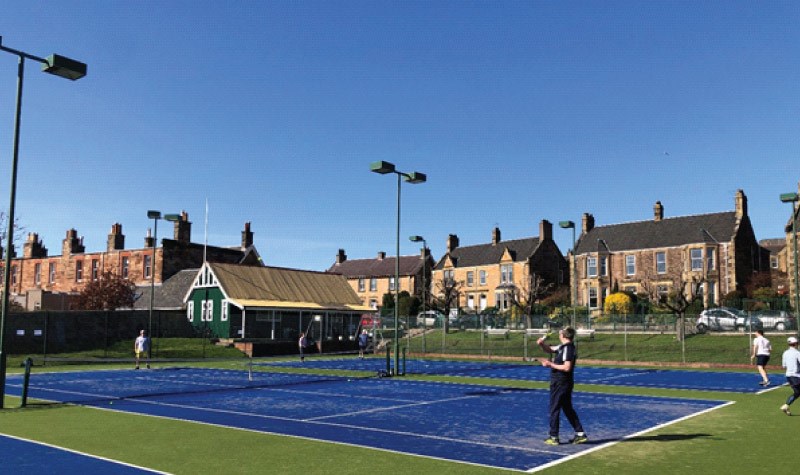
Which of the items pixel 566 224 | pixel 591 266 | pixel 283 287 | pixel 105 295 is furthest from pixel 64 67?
pixel 591 266

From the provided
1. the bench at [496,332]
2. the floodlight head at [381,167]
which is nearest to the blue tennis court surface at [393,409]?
the floodlight head at [381,167]

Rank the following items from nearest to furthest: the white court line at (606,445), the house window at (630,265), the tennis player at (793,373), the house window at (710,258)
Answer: the white court line at (606,445) → the tennis player at (793,373) → the house window at (710,258) → the house window at (630,265)

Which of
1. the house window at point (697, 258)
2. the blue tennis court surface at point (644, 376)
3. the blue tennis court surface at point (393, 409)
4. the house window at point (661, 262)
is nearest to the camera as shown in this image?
the blue tennis court surface at point (393, 409)


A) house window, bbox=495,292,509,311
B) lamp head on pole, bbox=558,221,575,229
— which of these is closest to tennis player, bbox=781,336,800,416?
lamp head on pole, bbox=558,221,575,229

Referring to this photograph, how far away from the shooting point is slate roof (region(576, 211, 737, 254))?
66.9 metres

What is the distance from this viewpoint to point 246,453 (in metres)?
11.0

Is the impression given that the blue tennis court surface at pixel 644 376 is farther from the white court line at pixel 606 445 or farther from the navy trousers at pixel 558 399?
the navy trousers at pixel 558 399

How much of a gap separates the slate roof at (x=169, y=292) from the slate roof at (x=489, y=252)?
1440 inches

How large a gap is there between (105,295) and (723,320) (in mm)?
47409

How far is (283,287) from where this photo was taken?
5638cm

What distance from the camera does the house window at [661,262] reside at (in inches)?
2744

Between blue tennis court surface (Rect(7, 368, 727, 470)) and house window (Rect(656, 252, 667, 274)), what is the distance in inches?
1991

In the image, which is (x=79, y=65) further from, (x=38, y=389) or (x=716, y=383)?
(x=716, y=383)

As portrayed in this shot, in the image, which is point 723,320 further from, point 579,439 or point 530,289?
point 579,439
